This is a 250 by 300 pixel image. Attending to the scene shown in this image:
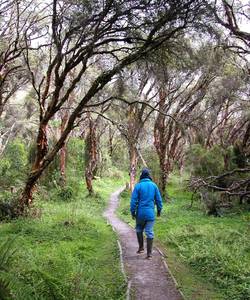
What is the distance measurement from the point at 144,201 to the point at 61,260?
98.9 inches

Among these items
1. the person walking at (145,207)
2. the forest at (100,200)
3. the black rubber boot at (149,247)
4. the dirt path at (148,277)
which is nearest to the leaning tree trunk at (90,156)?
the forest at (100,200)

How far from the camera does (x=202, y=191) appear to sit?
2311cm

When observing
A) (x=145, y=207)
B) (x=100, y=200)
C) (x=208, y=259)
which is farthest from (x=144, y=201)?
(x=100, y=200)

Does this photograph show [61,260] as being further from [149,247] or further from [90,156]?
[90,156]

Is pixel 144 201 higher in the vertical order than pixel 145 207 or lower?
higher

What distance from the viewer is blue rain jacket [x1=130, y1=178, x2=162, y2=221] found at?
1105cm

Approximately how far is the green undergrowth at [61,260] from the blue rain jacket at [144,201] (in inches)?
49.3

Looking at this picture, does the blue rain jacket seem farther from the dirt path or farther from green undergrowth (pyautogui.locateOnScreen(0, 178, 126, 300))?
green undergrowth (pyautogui.locateOnScreen(0, 178, 126, 300))

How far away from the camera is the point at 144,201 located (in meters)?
11.1

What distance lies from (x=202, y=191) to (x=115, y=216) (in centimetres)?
456

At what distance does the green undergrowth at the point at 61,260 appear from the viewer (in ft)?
22.7

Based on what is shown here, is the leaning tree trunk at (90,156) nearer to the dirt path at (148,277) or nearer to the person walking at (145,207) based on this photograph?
the dirt path at (148,277)

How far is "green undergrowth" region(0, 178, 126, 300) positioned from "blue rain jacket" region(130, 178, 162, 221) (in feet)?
4.11

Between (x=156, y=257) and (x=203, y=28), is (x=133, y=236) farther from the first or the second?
(x=203, y=28)
